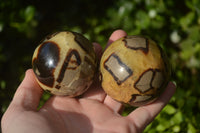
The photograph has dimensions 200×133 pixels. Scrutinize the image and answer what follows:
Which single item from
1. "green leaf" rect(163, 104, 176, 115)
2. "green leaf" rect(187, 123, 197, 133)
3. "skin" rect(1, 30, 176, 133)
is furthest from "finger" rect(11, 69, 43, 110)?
"green leaf" rect(187, 123, 197, 133)

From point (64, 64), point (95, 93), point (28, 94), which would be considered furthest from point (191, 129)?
point (28, 94)

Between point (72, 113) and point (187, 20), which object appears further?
point (187, 20)

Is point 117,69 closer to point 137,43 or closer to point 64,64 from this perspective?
point 137,43

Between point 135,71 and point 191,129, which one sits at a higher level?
point 135,71

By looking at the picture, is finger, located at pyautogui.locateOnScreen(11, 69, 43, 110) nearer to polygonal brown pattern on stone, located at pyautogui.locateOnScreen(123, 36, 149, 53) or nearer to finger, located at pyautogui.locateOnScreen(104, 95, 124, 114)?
finger, located at pyautogui.locateOnScreen(104, 95, 124, 114)

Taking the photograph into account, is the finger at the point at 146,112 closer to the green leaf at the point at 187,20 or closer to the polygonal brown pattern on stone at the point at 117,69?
the polygonal brown pattern on stone at the point at 117,69
